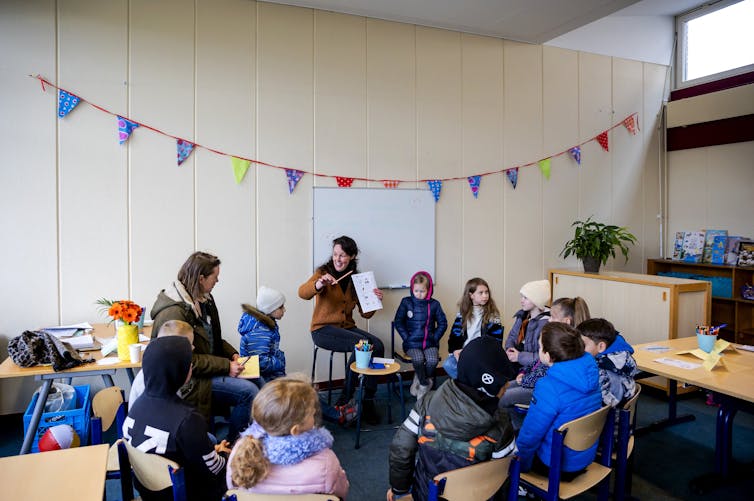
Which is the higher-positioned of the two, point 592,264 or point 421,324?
point 592,264

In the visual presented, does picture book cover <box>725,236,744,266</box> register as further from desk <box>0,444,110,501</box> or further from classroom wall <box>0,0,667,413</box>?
desk <box>0,444,110,501</box>

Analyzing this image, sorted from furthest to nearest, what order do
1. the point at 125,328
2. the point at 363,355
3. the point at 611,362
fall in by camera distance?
the point at 363,355 < the point at 125,328 < the point at 611,362

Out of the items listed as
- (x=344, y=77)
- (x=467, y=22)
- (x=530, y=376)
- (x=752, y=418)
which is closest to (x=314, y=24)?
(x=344, y=77)

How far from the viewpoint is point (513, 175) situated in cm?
476

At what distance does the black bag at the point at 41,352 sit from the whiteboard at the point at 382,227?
191 cm

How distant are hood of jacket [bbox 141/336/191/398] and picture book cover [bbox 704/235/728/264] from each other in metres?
5.04

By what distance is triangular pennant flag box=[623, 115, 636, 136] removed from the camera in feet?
17.4

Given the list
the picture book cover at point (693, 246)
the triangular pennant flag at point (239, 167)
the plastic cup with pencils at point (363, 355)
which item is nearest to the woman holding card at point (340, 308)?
the plastic cup with pencils at point (363, 355)

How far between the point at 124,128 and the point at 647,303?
4.18m

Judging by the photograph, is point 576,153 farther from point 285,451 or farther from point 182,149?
point 285,451

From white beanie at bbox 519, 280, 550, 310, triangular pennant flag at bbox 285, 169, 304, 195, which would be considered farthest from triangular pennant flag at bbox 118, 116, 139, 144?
white beanie at bbox 519, 280, 550, 310

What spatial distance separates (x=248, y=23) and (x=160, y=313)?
2426 mm

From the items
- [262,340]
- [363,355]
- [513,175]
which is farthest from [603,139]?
[262,340]

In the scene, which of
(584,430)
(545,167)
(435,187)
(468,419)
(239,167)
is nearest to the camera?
(468,419)
